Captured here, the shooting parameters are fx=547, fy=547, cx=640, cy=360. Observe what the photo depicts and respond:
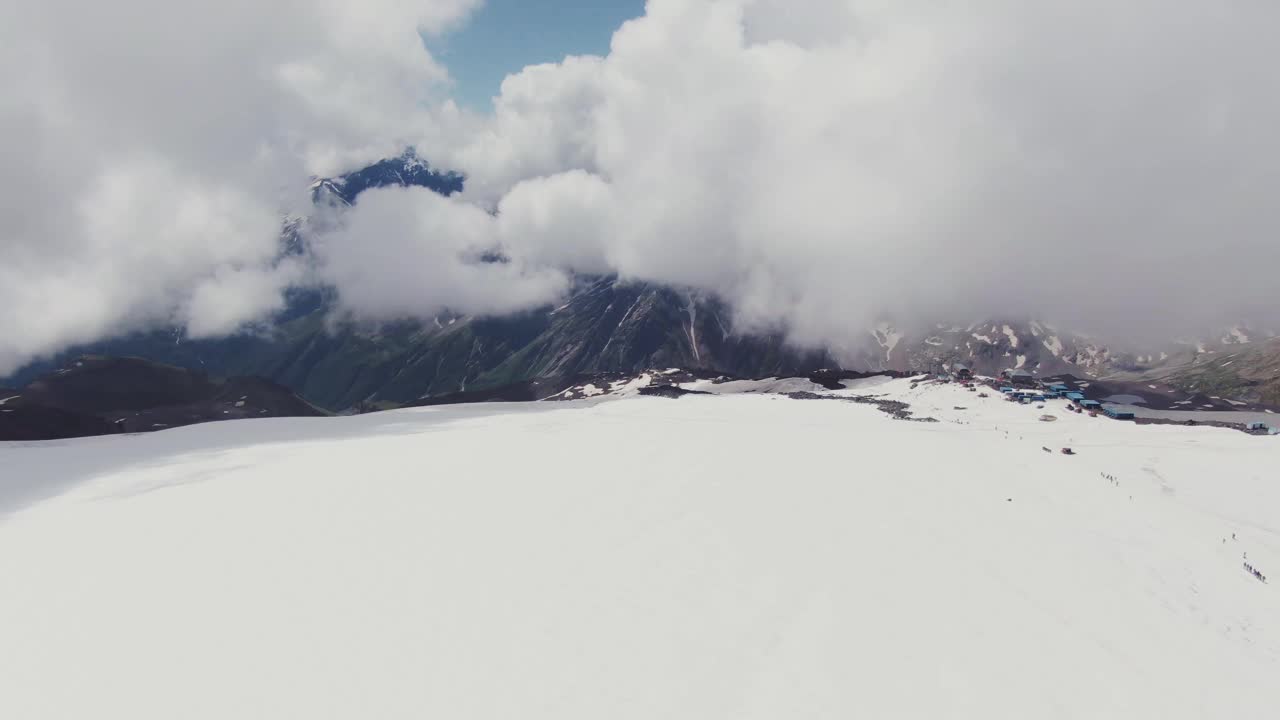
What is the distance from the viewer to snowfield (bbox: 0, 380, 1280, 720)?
26.2 ft

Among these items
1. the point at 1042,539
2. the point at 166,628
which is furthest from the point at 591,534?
the point at 1042,539

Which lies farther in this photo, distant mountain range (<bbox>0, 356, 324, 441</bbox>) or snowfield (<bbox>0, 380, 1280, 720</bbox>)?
distant mountain range (<bbox>0, 356, 324, 441</bbox>)

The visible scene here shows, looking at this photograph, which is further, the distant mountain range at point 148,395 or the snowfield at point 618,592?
the distant mountain range at point 148,395

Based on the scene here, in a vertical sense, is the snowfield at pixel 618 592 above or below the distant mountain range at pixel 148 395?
below

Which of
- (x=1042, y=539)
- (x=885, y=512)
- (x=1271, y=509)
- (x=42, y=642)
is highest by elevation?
(x=42, y=642)

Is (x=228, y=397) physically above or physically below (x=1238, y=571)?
above

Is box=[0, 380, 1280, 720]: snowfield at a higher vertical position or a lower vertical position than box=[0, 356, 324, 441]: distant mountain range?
lower

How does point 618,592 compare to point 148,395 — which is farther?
point 148,395

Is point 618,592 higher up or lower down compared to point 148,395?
lower down

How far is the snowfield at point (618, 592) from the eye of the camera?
315 inches

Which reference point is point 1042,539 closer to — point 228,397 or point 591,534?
point 591,534

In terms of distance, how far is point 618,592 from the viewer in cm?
1029

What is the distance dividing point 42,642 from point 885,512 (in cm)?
1763

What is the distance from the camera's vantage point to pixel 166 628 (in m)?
9.26
